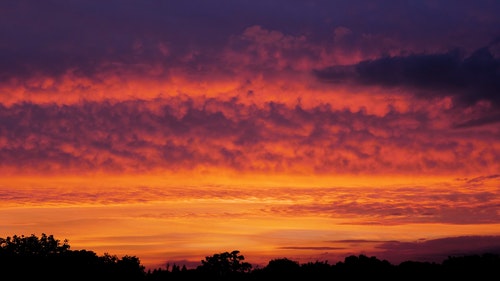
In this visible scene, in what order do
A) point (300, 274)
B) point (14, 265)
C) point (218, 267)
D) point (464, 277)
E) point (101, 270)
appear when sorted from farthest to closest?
point (218, 267) → point (300, 274) → point (464, 277) → point (101, 270) → point (14, 265)

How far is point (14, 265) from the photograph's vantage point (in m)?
105

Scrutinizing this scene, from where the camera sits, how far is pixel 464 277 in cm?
13412

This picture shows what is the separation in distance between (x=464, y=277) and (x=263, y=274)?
37.6 meters

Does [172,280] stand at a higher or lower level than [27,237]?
lower

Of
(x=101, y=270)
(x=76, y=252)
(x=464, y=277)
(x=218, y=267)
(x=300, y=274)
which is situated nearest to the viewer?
(x=101, y=270)

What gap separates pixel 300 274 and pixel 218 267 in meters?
31.8

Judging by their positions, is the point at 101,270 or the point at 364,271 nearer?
the point at 101,270

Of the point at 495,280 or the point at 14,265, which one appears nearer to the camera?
the point at 14,265

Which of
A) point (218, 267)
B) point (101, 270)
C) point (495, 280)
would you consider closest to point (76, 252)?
point (101, 270)

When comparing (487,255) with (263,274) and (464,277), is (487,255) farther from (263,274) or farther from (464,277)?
(263,274)

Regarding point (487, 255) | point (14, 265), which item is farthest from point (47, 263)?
point (487, 255)

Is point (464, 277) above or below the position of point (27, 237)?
below

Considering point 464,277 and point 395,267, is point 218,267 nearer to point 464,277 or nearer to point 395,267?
point 395,267

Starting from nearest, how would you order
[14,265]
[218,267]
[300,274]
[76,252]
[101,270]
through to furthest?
[14,265]
[101,270]
[76,252]
[300,274]
[218,267]
